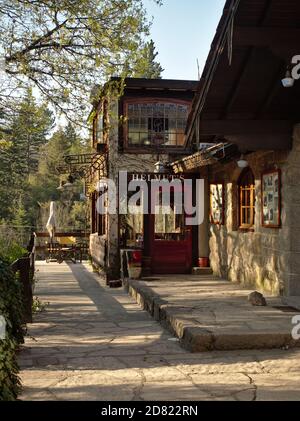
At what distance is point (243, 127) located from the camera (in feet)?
30.2

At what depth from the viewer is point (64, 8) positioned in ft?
32.9

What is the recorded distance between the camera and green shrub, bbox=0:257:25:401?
4172 millimetres

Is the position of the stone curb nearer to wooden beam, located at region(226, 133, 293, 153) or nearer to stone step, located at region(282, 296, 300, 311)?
stone step, located at region(282, 296, 300, 311)

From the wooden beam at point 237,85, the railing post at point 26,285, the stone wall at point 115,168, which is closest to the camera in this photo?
the wooden beam at point 237,85

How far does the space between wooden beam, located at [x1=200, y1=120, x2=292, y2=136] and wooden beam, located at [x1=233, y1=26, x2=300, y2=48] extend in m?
2.01

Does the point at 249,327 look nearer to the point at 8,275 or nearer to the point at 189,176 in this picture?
the point at 8,275

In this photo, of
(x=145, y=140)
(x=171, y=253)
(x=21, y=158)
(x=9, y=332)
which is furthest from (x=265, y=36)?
(x=21, y=158)

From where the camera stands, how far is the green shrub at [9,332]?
417 cm

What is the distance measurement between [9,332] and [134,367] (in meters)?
1.68

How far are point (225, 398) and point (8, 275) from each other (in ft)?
8.72

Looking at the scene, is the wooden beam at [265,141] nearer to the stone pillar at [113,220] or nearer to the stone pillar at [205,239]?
the stone pillar at [205,239]

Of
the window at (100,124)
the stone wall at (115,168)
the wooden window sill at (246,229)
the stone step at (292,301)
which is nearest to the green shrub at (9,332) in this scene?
the stone step at (292,301)

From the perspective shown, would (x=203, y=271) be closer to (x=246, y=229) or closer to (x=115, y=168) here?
(x=246, y=229)

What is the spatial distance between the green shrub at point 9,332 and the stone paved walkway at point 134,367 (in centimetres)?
Answer: 50
